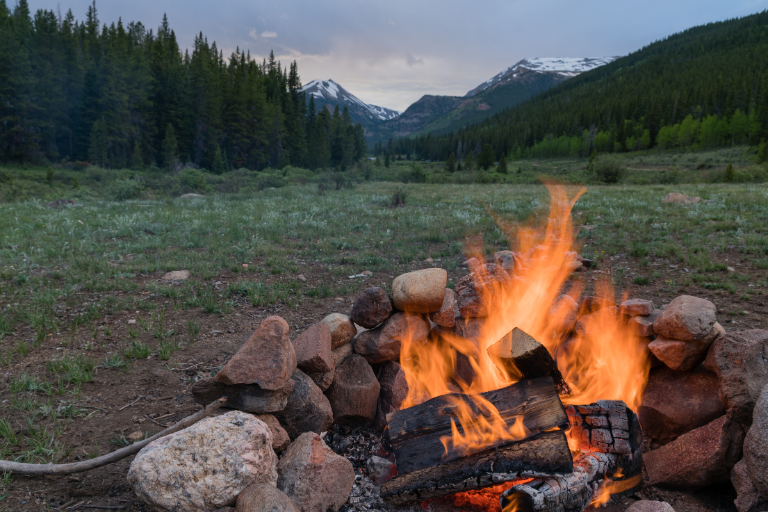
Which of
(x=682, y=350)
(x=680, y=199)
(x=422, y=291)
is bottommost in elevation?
(x=682, y=350)

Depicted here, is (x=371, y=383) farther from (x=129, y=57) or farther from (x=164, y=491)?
(x=129, y=57)

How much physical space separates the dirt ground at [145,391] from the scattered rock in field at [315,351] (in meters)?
0.89

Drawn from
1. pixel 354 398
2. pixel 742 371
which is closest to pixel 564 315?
pixel 742 371

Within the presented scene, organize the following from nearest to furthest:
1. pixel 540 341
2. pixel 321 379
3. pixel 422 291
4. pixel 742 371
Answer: pixel 742 371, pixel 321 379, pixel 540 341, pixel 422 291

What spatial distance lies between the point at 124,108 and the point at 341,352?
208 feet

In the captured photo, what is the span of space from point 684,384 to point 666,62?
190 m

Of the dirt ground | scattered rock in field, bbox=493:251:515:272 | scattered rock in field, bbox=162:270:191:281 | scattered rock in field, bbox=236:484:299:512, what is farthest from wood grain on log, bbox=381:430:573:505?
scattered rock in field, bbox=162:270:191:281

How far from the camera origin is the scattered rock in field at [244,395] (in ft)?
10.2

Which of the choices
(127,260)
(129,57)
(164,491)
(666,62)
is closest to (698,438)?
(164,491)

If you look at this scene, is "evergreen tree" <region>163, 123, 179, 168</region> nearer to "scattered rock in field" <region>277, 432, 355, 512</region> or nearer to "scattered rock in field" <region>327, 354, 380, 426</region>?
"scattered rock in field" <region>327, 354, 380, 426</region>

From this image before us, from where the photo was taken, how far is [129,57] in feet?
190

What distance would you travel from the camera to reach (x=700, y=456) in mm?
2945

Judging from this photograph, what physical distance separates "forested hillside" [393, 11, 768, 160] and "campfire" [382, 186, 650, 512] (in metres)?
93.8

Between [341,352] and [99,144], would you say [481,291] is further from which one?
[99,144]
